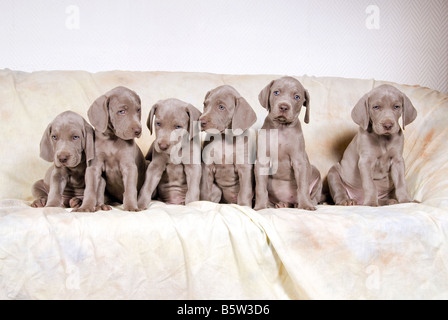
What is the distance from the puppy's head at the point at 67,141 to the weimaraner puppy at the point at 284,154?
47.6 inches

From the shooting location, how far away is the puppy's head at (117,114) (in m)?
3.43

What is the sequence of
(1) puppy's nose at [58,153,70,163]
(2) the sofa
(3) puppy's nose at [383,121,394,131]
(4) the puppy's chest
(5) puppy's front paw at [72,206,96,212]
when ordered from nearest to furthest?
(2) the sofa
(5) puppy's front paw at [72,206,96,212]
(1) puppy's nose at [58,153,70,163]
(3) puppy's nose at [383,121,394,131]
(4) the puppy's chest

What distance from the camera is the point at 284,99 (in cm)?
360

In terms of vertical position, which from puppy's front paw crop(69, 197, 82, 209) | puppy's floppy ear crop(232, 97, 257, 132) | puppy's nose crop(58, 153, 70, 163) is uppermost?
puppy's floppy ear crop(232, 97, 257, 132)

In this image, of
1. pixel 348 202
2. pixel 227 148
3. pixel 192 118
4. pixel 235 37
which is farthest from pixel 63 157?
pixel 235 37

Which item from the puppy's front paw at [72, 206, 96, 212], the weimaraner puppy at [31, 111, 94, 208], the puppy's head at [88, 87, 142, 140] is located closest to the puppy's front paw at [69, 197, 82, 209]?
the weimaraner puppy at [31, 111, 94, 208]

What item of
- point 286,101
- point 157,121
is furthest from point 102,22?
point 286,101

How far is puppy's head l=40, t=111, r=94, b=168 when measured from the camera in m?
3.36

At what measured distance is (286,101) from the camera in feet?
11.7

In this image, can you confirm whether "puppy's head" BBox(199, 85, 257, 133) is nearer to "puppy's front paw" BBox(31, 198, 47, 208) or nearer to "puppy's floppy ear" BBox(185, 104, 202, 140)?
"puppy's floppy ear" BBox(185, 104, 202, 140)

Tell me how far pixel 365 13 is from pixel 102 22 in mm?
2579

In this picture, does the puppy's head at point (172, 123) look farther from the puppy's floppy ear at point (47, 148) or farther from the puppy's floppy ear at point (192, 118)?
the puppy's floppy ear at point (47, 148)

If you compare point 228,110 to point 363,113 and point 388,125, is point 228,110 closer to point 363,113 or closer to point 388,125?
point 363,113

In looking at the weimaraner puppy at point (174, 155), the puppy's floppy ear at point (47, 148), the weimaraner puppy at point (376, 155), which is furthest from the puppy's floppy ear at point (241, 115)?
the puppy's floppy ear at point (47, 148)
